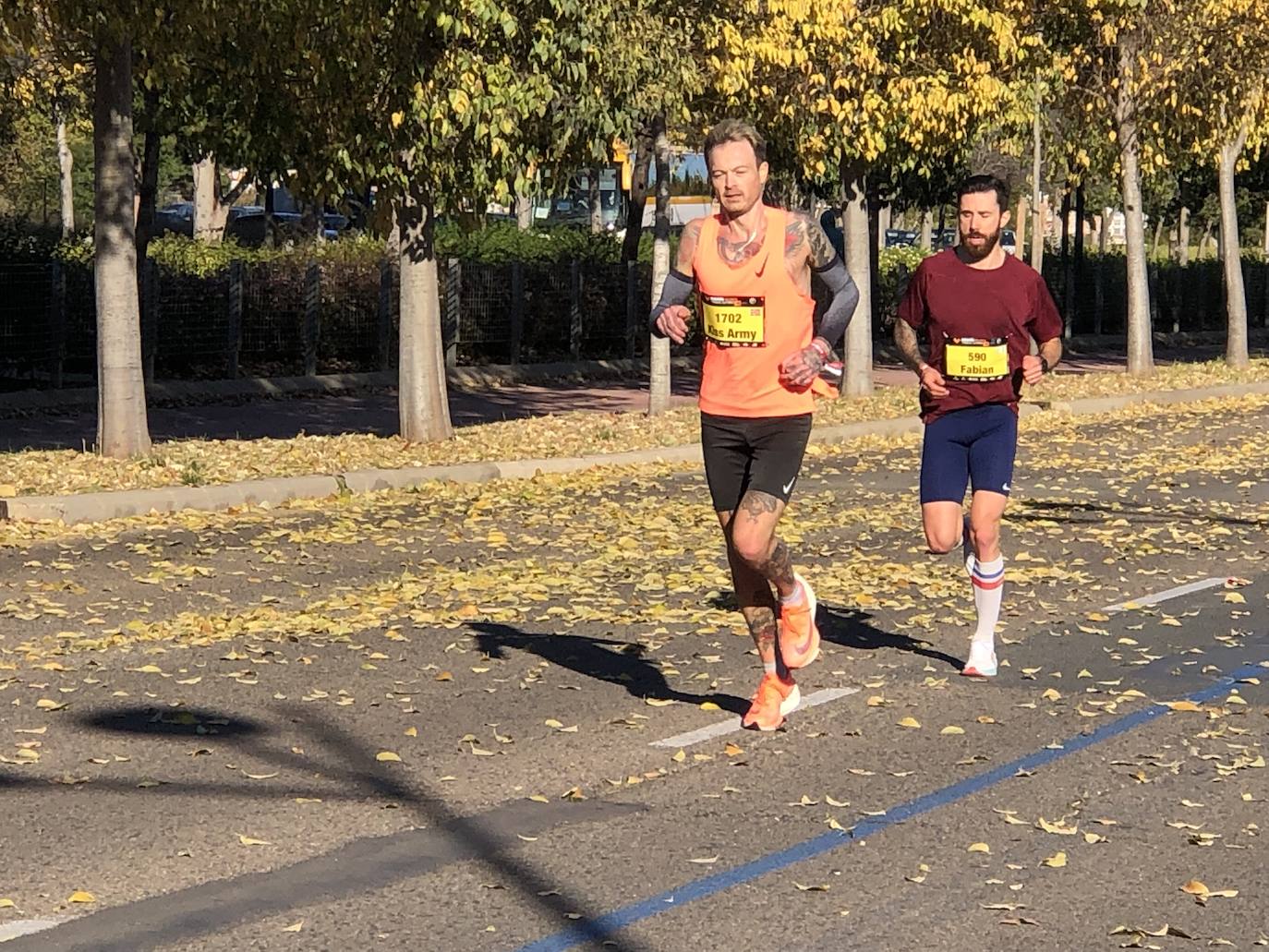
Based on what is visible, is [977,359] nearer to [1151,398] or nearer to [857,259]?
[857,259]

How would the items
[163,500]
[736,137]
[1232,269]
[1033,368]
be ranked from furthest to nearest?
[1232,269] → [163,500] → [1033,368] → [736,137]

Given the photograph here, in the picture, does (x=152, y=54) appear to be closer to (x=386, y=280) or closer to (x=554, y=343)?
(x=386, y=280)

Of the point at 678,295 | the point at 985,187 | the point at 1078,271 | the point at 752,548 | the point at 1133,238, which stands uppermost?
the point at 1133,238

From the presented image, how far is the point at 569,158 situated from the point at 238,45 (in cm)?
335

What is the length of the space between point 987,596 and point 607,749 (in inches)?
84.9

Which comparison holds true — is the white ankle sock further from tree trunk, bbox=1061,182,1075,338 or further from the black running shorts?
tree trunk, bbox=1061,182,1075,338

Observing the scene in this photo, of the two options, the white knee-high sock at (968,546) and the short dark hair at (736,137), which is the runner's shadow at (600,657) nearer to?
the white knee-high sock at (968,546)

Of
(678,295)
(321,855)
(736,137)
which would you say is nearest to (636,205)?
(678,295)

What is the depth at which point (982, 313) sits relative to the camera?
892cm

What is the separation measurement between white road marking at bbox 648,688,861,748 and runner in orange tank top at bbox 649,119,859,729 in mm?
602

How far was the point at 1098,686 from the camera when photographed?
8836mm

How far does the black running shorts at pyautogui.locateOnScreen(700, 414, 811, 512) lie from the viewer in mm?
7715

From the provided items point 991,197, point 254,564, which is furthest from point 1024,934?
point 254,564

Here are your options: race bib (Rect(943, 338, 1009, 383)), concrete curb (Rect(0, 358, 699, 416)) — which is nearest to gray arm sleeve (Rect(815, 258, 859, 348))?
race bib (Rect(943, 338, 1009, 383))
